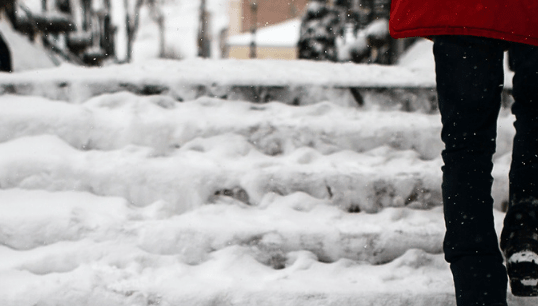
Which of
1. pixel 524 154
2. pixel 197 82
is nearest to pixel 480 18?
pixel 524 154

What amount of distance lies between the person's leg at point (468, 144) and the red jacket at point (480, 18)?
37 mm

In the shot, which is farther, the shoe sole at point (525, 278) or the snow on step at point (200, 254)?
the snow on step at point (200, 254)

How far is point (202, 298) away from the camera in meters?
1.76

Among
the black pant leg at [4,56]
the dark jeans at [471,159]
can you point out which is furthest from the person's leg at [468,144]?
the black pant leg at [4,56]

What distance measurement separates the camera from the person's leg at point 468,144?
129 centimetres

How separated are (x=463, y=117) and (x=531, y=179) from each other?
408 millimetres

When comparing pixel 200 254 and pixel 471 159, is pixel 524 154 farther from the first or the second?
pixel 200 254

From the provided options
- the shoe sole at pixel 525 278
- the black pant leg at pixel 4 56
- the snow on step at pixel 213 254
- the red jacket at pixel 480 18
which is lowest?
the snow on step at pixel 213 254

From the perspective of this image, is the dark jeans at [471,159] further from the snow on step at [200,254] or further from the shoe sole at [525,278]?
the snow on step at [200,254]

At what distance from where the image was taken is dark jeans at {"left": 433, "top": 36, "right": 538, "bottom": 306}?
127cm

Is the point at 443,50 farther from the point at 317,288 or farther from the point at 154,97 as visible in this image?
Result: the point at 154,97

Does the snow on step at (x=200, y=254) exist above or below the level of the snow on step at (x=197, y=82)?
below

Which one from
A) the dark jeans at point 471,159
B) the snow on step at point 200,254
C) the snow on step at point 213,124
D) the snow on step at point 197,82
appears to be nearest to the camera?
the dark jeans at point 471,159

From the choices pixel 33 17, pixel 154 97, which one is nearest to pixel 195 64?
pixel 154 97
